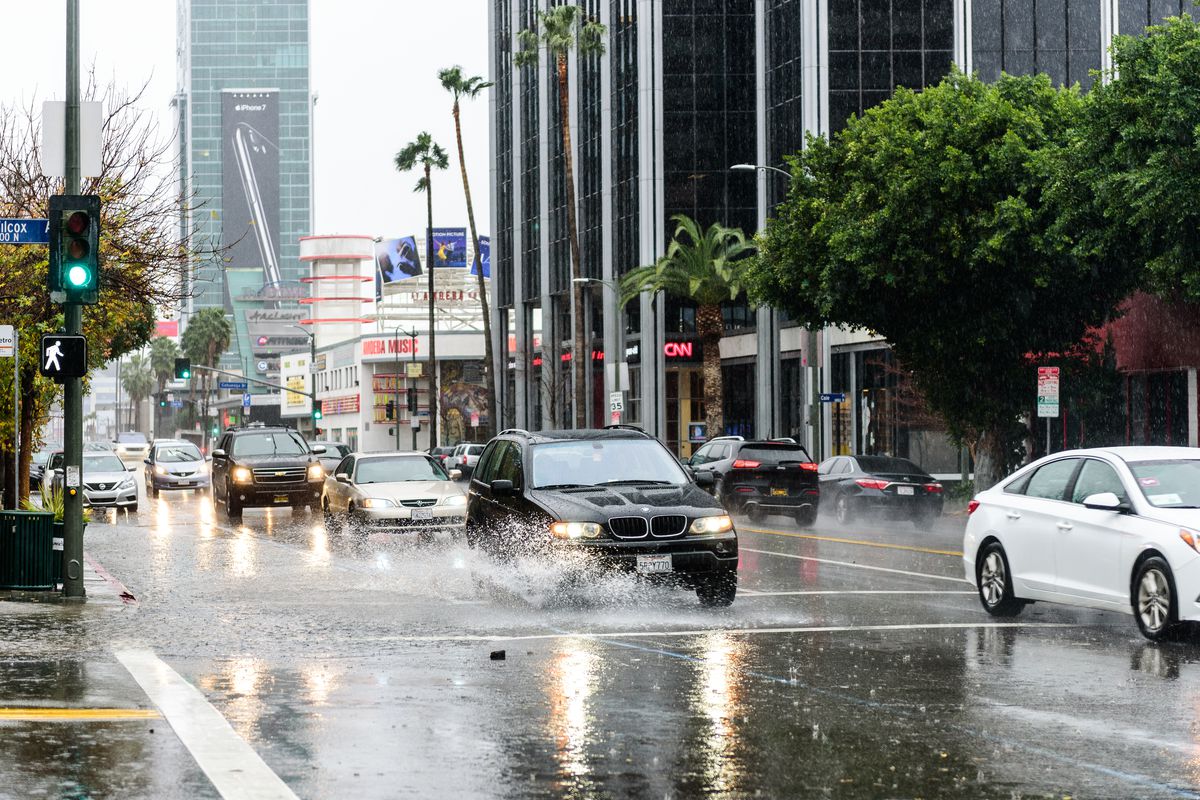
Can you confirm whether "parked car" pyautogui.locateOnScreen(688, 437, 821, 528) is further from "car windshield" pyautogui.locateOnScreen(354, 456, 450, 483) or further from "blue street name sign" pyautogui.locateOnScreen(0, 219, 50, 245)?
"blue street name sign" pyautogui.locateOnScreen(0, 219, 50, 245)

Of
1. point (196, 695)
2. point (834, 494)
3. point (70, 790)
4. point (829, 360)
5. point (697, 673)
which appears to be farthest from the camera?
point (829, 360)

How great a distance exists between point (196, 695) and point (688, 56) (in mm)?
56527

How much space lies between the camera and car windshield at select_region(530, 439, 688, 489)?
53.9ft

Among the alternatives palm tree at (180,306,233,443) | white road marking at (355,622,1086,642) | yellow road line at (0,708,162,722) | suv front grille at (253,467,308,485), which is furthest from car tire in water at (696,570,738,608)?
palm tree at (180,306,233,443)

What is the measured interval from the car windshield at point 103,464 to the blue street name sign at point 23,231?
75.7ft

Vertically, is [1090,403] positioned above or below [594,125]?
below

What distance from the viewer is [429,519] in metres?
25.0

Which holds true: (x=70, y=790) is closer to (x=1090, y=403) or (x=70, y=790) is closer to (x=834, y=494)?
(x=834, y=494)

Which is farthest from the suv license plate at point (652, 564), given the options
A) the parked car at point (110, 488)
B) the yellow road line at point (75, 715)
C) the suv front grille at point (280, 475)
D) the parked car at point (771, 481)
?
the parked car at point (110, 488)

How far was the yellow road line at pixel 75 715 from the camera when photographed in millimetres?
9047

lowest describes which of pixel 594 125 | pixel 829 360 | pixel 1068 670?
pixel 1068 670

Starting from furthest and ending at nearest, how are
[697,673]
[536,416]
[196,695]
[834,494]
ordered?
[536,416]
[834,494]
[697,673]
[196,695]

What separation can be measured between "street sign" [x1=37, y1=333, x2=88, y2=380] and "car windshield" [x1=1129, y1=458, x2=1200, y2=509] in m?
9.71

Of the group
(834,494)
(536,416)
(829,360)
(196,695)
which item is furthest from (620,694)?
(536,416)
